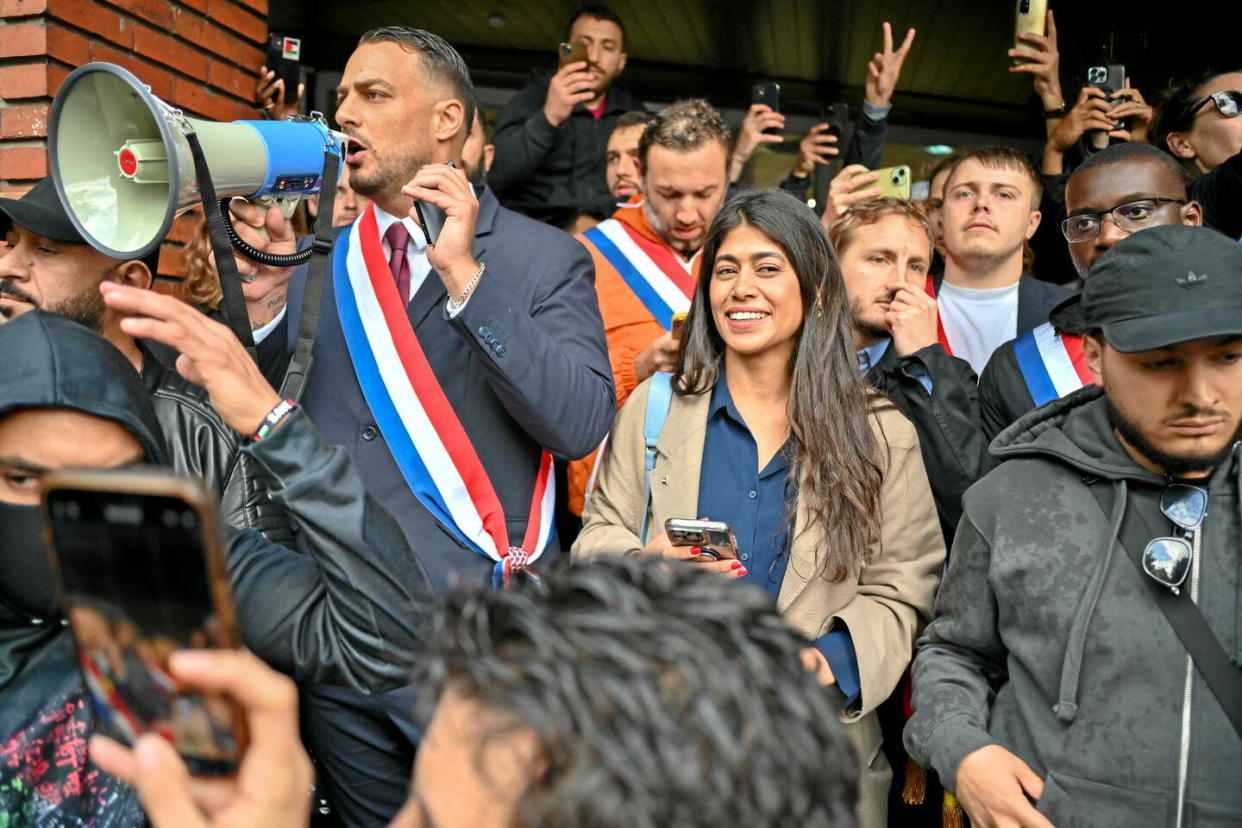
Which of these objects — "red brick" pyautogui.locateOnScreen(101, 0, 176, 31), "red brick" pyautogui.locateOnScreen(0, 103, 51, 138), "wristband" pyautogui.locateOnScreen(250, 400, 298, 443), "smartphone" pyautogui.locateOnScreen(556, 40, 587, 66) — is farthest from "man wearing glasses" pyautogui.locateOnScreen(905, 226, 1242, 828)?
"red brick" pyautogui.locateOnScreen(101, 0, 176, 31)

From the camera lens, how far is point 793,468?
3090 millimetres

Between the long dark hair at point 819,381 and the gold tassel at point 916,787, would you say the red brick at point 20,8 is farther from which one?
the gold tassel at point 916,787

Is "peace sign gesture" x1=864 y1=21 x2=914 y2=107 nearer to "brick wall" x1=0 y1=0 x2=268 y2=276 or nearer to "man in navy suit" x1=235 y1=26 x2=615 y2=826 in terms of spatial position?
"man in navy suit" x1=235 y1=26 x2=615 y2=826

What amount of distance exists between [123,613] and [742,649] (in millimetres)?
592

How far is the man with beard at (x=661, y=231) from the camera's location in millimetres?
4312

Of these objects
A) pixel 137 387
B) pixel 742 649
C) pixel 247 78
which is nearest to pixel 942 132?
pixel 247 78

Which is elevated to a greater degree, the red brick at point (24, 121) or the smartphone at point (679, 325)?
the red brick at point (24, 121)

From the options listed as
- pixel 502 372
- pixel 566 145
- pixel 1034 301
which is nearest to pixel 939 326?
pixel 1034 301

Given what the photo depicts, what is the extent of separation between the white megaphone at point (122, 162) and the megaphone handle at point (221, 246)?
0.02m

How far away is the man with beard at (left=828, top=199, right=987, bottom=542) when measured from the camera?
10.8 ft

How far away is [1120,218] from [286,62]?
3.05 meters

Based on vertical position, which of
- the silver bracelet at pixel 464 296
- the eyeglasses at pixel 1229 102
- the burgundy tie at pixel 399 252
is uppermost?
the eyeglasses at pixel 1229 102

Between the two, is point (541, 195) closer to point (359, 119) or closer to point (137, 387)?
point (359, 119)

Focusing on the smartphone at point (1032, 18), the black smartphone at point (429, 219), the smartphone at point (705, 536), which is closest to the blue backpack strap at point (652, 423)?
the smartphone at point (705, 536)
